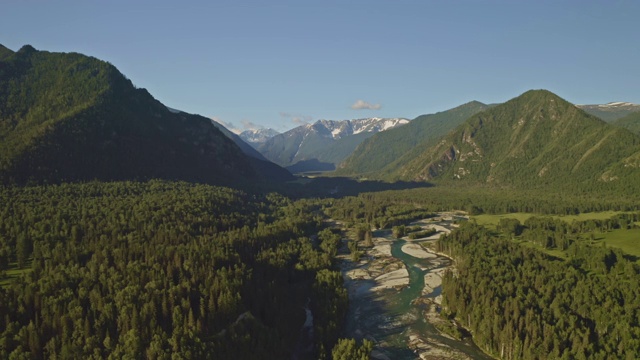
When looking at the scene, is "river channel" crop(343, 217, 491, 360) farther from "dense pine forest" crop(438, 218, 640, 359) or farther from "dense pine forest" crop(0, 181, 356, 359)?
"dense pine forest" crop(0, 181, 356, 359)

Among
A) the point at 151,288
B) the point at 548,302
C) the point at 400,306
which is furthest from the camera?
the point at 400,306

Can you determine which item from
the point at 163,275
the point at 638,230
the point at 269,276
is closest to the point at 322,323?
the point at 269,276

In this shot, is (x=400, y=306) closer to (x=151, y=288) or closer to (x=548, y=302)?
(x=548, y=302)

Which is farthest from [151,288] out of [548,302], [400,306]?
[548,302]

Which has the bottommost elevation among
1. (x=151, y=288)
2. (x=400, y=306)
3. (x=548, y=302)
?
(x=400, y=306)

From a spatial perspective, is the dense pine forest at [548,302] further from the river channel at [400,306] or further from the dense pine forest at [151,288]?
the dense pine forest at [151,288]

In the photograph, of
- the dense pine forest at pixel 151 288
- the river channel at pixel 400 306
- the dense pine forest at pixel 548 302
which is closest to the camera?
the dense pine forest at pixel 151 288

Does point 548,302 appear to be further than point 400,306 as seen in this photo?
Result: No

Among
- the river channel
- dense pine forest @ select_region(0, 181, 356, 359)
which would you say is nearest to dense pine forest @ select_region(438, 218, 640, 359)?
the river channel

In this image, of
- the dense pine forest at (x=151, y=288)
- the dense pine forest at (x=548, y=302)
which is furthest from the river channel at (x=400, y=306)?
the dense pine forest at (x=151, y=288)

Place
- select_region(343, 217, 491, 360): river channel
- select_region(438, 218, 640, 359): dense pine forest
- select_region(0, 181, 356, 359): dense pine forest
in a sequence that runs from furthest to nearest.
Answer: select_region(343, 217, 491, 360): river channel, select_region(438, 218, 640, 359): dense pine forest, select_region(0, 181, 356, 359): dense pine forest
